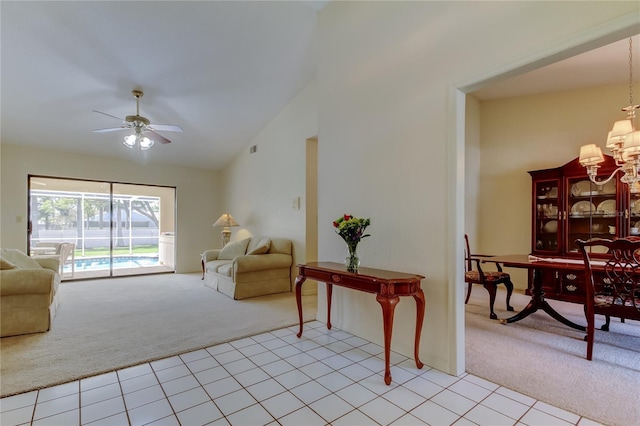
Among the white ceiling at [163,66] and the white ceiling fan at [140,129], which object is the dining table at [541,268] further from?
the white ceiling fan at [140,129]

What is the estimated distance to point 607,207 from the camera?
13.9ft

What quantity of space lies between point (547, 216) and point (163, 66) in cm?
593

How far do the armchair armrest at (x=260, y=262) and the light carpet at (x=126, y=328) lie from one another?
47 centimetres

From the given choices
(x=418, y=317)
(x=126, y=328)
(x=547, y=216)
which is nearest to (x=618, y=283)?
(x=418, y=317)

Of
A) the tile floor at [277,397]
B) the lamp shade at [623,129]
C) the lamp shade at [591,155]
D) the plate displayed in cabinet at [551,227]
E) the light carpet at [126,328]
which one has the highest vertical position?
the lamp shade at [623,129]

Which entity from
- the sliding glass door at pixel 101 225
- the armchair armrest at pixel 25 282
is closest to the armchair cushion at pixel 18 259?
the armchair armrest at pixel 25 282

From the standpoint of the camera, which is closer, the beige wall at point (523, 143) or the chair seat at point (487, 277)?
the chair seat at point (487, 277)

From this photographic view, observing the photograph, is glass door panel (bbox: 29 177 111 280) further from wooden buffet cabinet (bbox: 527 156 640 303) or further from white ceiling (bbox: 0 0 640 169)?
wooden buffet cabinet (bbox: 527 156 640 303)

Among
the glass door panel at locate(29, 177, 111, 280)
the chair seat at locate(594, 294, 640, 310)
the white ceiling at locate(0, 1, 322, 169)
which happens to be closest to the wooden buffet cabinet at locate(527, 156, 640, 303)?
the chair seat at locate(594, 294, 640, 310)

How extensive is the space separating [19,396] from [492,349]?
3603mm

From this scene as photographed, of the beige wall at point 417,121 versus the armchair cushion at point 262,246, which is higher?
the beige wall at point 417,121

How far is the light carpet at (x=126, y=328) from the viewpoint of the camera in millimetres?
2387

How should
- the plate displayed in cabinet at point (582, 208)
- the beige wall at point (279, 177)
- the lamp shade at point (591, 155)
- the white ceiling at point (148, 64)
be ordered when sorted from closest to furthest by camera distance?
1. the white ceiling at point (148, 64)
2. the lamp shade at point (591, 155)
3. the plate displayed in cabinet at point (582, 208)
4. the beige wall at point (279, 177)

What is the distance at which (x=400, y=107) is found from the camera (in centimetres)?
269
